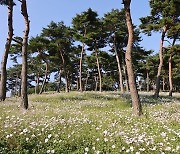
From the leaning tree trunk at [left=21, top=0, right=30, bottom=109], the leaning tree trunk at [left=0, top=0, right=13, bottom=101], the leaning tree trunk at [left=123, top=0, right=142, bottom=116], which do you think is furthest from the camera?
the leaning tree trunk at [left=0, top=0, right=13, bottom=101]

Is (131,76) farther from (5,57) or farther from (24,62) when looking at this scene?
(5,57)

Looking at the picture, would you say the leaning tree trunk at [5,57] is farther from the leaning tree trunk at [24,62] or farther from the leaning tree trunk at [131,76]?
the leaning tree trunk at [131,76]

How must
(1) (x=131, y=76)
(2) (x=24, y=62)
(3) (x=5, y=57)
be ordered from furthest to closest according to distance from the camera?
1. (3) (x=5, y=57)
2. (2) (x=24, y=62)
3. (1) (x=131, y=76)

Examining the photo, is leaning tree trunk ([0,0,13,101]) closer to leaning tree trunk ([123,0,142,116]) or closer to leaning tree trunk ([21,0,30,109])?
leaning tree trunk ([21,0,30,109])

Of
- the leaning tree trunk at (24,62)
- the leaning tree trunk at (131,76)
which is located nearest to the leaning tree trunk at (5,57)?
the leaning tree trunk at (24,62)

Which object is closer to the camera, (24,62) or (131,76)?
(131,76)

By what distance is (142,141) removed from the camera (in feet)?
24.8

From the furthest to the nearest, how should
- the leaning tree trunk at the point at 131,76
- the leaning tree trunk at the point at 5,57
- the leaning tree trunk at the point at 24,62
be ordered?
1. the leaning tree trunk at the point at 5,57
2. the leaning tree trunk at the point at 24,62
3. the leaning tree trunk at the point at 131,76

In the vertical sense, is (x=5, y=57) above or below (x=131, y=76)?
above

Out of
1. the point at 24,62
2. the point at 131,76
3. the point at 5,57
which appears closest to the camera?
the point at 131,76

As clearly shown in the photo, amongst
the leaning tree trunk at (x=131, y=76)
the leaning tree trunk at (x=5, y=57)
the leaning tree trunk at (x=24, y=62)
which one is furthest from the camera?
the leaning tree trunk at (x=5, y=57)

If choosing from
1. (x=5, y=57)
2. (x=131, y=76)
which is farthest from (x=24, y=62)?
(x=131, y=76)

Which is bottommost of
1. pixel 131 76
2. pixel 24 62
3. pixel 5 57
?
pixel 131 76

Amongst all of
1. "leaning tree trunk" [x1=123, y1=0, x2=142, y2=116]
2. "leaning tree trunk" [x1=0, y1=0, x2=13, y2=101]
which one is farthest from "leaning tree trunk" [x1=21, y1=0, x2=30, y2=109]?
"leaning tree trunk" [x1=123, y1=0, x2=142, y2=116]
